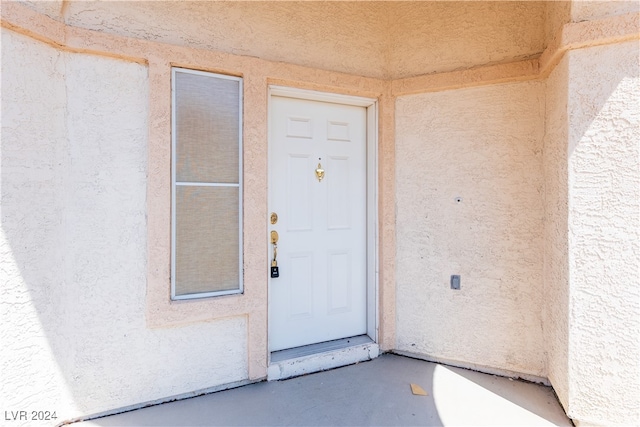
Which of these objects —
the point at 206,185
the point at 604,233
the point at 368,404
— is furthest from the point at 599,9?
the point at 368,404

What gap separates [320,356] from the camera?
3.90 meters

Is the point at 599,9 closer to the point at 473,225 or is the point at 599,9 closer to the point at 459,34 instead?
the point at 459,34

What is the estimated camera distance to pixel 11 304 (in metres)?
2.69

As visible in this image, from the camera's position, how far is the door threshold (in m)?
3.72

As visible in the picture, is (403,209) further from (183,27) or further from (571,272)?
(183,27)

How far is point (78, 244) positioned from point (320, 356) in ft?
8.82

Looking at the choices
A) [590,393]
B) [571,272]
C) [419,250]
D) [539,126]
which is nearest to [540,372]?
[590,393]

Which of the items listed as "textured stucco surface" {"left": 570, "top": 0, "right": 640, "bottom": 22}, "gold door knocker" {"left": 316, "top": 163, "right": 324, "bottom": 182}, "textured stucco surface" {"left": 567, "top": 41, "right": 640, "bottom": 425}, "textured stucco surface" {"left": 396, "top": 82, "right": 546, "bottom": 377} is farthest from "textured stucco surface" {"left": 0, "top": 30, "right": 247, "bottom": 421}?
"textured stucco surface" {"left": 570, "top": 0, "right": 640, "bottom": 22}

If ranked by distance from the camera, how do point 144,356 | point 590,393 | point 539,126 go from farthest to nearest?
1. point 539,126
2. point 144,356
3. point 590,393

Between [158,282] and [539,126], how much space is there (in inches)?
166

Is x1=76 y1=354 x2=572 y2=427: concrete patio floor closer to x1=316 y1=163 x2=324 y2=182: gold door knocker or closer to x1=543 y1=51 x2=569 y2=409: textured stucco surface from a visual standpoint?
x1=543 y1=51 x2=569 y2=409: textured stucco surface

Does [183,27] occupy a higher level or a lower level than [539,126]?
higher

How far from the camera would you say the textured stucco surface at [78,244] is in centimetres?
271

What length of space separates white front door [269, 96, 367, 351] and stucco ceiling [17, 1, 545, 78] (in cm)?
58
